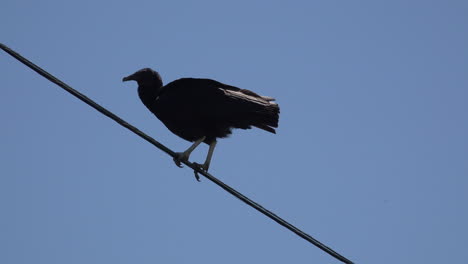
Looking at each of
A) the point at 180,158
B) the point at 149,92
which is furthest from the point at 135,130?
the point at 149,92

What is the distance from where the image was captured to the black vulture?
566 centimetres

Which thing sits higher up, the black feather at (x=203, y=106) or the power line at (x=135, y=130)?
the black feather at (x=203, y=106)

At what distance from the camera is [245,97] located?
Result: 582 centimetres

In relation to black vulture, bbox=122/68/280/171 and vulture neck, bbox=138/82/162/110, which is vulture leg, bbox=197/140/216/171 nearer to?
black vulture, bbox=122/68/280/171

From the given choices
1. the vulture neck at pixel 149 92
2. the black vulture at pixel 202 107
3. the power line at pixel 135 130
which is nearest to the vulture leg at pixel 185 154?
the black vulture at pixel 202 107

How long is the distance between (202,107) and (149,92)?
3.21ft

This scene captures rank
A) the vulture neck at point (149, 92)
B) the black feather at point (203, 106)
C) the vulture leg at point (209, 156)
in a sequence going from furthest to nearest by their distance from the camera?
the vulture neck at point (149, 92) → the vulture leg at point (209, 156) → the black feather at point (203, 106)

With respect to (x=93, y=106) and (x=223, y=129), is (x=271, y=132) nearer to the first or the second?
(x=223, y=129)

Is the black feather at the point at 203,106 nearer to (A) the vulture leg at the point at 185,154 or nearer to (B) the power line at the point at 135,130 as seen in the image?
(A) the vulture leg at the point at 185,154

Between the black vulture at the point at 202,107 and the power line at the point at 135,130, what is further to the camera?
the black vulture at the point at 202,107

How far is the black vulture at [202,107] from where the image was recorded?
5660mm

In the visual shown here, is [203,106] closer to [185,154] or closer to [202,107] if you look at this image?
[202,107]

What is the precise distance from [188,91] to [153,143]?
1979mm

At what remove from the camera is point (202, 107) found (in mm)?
6098
